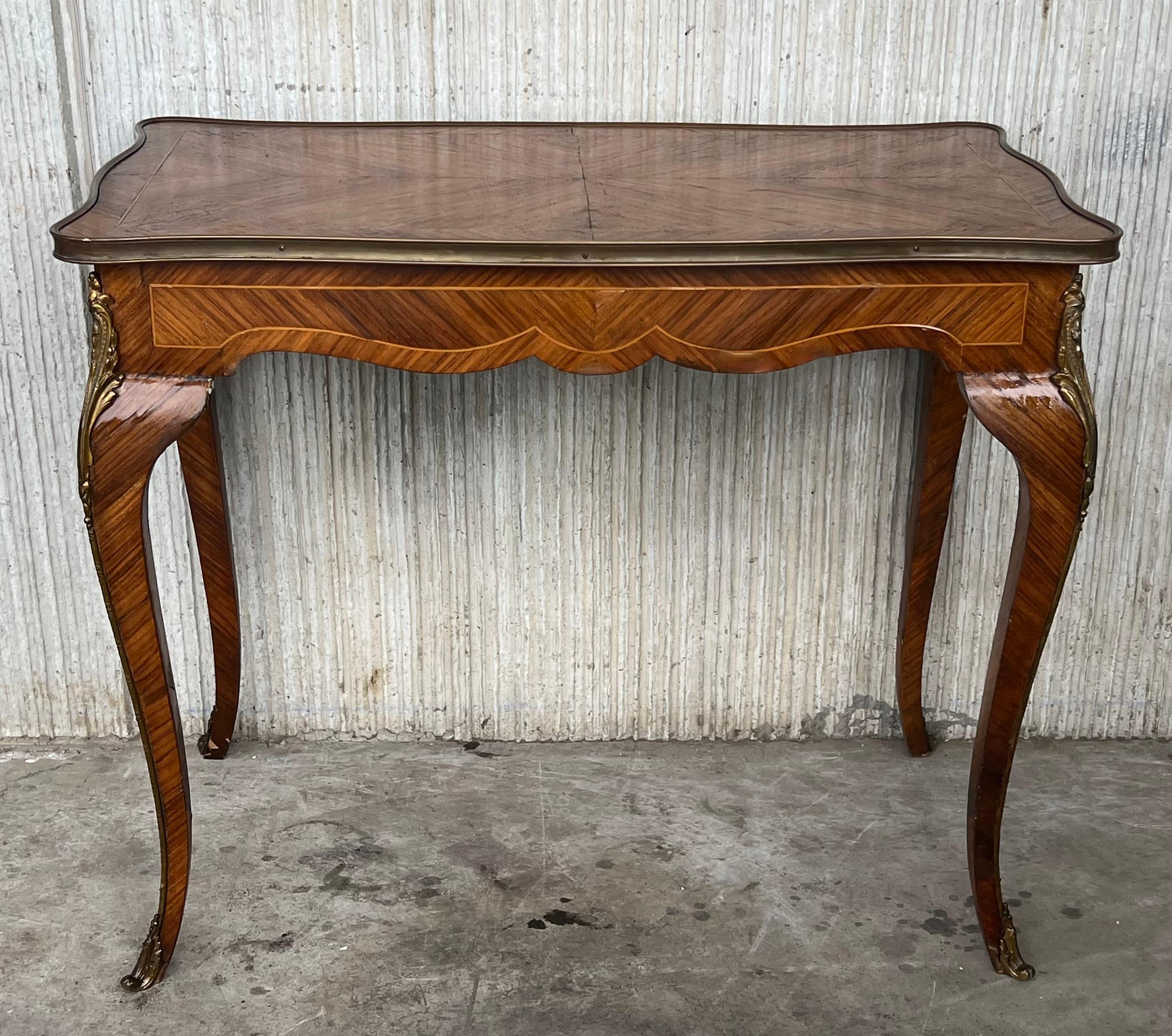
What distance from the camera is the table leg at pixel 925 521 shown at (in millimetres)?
2031

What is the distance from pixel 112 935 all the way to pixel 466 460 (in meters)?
0.92

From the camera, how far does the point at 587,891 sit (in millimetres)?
1820

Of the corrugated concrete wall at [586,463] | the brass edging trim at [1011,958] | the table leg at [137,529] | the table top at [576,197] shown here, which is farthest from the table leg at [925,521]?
the table leg at [137,529]

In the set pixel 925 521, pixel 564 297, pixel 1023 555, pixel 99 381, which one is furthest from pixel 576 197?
pixel 925 521

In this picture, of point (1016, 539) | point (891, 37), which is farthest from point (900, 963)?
point (891, 37)

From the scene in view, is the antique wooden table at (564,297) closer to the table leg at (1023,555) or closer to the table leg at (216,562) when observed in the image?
the table leg at (1023,555)

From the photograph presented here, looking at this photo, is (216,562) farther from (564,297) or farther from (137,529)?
(564,297)

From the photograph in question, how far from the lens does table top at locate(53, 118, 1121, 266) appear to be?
1.39 m

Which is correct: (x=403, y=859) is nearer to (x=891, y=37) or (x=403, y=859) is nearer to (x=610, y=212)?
(x=610, y=212)

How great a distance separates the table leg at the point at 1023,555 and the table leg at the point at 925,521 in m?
0.47

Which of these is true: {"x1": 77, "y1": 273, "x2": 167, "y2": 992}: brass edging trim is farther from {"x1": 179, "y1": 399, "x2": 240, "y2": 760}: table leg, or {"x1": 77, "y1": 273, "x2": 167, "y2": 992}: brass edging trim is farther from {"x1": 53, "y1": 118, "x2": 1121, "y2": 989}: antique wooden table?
{"x1": 179, "y1": 399, "x2": 240, "y2": 760}: table leg

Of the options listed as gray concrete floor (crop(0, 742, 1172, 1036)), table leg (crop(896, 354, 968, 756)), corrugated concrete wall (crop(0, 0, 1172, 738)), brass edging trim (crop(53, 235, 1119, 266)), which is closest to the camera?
brass edging trim (crop(53, 235, 1119, 266))

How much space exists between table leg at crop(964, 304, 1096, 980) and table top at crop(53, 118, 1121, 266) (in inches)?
6.5

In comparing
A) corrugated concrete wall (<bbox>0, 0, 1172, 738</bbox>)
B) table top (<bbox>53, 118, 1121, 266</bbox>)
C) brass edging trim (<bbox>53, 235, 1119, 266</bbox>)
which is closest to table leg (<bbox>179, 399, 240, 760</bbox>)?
corrugated concrete wall (<bbox>0, 0, 1172, 738</bbox>)
